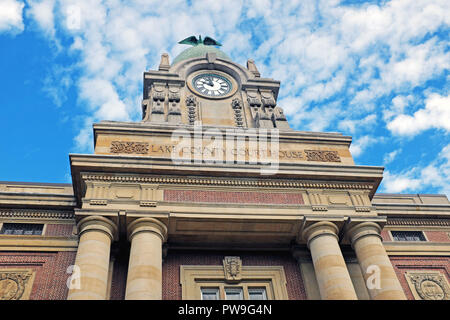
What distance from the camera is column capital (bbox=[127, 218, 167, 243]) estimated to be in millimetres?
16156

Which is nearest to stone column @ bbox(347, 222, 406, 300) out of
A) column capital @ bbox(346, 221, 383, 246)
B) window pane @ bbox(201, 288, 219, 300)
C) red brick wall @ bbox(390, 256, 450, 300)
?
column capital @ bbox(346, 221, 383, 246)

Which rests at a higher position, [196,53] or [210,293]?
[196,53]

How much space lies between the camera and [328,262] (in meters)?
16.1

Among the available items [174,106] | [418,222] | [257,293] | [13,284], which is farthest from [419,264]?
[13,284]

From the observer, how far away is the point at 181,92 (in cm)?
2416

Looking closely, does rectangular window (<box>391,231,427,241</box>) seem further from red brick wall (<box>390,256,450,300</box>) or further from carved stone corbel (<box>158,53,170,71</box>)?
carved stone corbel (<box>158,53,170,71</box>)

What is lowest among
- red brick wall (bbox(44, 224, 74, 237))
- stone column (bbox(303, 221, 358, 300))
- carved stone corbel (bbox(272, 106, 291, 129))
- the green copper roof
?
stone column (bbox(303, 221, 358, 300))

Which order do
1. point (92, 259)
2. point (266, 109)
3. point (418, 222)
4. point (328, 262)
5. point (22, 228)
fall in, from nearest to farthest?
1. point (92, 259)
2. point (328, 262)
3. point (22, 228)
4. point (418, 222)
5. point (266, 109)

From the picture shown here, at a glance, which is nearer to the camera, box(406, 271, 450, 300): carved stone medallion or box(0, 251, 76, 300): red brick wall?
box(0, 251, 76, 300): red brick wall

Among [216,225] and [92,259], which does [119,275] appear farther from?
[216,225]

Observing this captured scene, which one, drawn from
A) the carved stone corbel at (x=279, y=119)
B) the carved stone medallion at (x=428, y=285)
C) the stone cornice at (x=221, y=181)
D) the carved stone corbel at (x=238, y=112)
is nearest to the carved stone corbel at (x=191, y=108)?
the carved stone corbel at (x=238, y=112)

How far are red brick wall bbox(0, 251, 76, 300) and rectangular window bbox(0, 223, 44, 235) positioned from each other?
102 cm

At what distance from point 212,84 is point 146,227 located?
1115 centimetres
